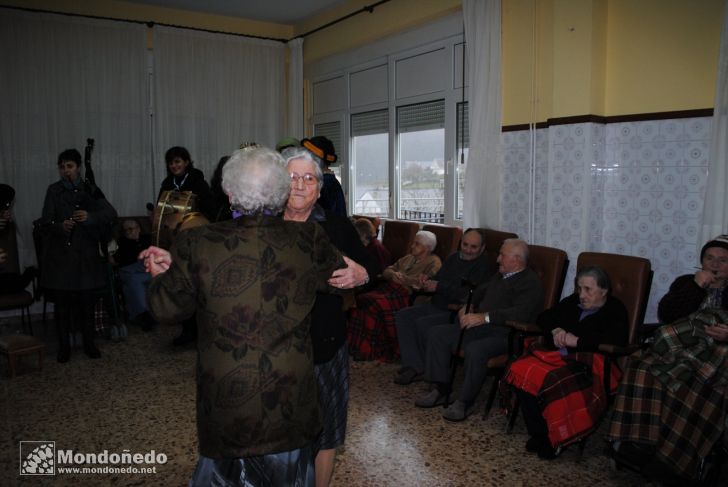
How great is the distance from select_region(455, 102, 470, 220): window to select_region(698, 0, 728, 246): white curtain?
215 cm

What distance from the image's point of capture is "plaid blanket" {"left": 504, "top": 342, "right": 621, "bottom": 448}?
2752 millimetres

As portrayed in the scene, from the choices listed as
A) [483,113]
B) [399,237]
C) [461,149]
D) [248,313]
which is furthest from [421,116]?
[248,313]

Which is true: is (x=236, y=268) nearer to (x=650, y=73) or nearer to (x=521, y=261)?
(x=521, y=261)

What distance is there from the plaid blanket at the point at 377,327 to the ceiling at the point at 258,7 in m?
3.79

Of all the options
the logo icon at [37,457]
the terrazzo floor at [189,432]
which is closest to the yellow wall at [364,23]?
the terrazzo floor at [189,432]

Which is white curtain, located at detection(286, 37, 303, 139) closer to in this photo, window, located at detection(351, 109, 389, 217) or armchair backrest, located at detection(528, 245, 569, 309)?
window, located at detection(351, 109, 389, 217)

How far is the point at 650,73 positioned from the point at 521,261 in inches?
60.7

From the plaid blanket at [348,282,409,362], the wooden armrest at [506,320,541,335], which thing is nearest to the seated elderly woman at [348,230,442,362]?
the plaid blanket at [348,282,409,362]

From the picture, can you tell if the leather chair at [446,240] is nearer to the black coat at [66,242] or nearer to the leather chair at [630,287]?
the leather chair at [630,287]

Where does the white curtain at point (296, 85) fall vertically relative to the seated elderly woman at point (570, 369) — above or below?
above

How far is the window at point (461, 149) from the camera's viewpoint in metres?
5.18

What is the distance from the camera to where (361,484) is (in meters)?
2.62

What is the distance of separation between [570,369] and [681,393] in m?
0.51

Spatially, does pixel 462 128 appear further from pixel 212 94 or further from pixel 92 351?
pixel 92 351
